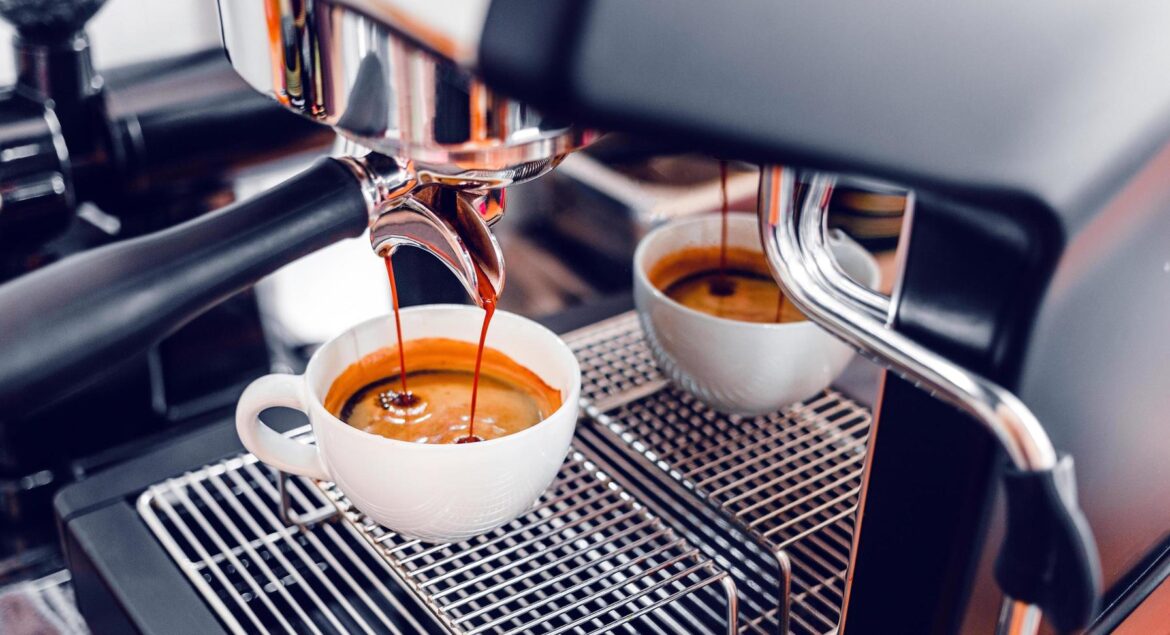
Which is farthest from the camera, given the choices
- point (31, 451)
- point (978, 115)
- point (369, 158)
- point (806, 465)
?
point (31, 451)

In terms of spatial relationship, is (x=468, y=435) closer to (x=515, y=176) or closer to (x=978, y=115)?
(x=515, y=176)

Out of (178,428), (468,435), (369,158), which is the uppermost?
(369,158)

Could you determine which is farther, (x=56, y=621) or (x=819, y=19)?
(x=56, y=621)

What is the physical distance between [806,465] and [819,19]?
0.26 metres

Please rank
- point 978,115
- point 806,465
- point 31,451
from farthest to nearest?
point 31,451, point 806,465, point 978,115

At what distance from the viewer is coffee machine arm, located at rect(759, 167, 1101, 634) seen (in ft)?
0.82

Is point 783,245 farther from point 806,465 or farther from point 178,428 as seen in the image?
point 178,428

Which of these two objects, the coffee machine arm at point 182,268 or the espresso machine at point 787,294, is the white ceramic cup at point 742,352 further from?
the coffee machine arm at point 182,268

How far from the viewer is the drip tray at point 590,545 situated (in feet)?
1.29

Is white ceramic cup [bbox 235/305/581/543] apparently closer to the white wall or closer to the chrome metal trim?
the chrome metal trim

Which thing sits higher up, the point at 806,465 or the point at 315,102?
the point at 315,102

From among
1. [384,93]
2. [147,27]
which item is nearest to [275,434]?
[384,93]

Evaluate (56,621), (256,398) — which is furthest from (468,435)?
(56,621)

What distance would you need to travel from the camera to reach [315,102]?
0.30 m
